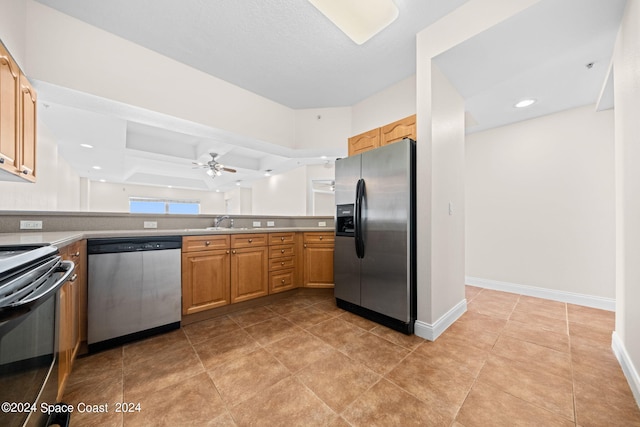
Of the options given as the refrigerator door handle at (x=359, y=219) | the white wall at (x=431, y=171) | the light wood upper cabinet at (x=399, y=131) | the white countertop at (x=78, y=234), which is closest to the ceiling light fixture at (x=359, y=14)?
the white wall at (x=431, y=171)

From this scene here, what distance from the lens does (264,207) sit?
7.98 metres

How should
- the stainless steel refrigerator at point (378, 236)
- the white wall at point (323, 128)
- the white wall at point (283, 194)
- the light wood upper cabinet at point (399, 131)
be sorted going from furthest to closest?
the white wall at point (283, 194)
the white wall at point (323, 128)
the light wood upper cabinet at point (399, 131)
the stainless steel refrigerator at point (378, 236)

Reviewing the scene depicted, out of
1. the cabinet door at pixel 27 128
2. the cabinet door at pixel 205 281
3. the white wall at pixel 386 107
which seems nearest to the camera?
the cabinet door at pixel 27 128

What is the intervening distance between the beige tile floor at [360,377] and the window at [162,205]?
778 cm

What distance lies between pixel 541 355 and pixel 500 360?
1.21ft

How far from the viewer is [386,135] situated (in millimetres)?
2682

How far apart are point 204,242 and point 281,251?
994 millimetres

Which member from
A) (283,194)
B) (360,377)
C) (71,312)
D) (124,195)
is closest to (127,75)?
(71,312)

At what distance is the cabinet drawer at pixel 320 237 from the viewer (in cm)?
326

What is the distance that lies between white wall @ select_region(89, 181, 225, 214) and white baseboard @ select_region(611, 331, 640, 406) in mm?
10797

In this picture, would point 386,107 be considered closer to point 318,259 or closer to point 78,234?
point 318,259

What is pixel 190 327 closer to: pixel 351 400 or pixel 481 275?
pixel 351 400

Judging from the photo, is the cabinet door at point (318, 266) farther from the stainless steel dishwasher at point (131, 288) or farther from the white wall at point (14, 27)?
the white wall at point (14, 27)

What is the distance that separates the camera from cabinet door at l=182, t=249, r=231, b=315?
2.29m
